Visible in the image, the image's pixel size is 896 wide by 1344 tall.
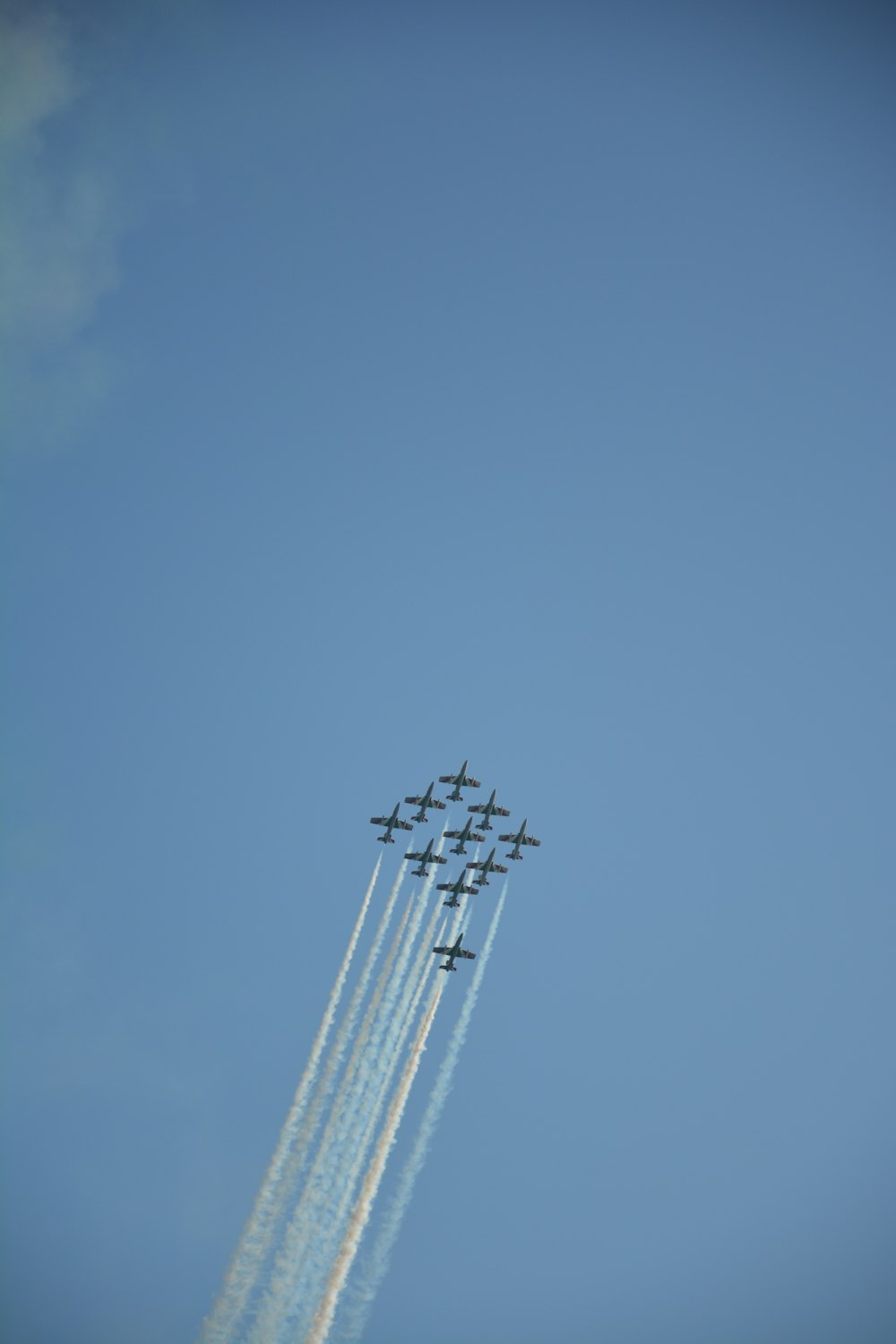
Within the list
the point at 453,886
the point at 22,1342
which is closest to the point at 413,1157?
the point at 453,886

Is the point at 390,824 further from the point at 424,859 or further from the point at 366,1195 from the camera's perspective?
the point at 366,1195

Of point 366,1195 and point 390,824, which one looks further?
point 390,824

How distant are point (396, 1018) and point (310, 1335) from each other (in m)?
28.0

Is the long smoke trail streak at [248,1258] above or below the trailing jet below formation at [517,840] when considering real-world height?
below

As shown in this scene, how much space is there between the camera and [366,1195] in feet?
315

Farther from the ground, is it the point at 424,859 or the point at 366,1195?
the point at 424,859

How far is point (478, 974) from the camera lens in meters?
117

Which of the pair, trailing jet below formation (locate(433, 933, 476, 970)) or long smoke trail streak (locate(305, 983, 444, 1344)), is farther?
trailing jet below formation (locate(433, 933, 476, 970))

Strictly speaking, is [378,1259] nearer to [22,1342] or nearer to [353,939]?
[353,939]

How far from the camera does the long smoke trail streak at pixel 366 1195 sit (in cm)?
8988

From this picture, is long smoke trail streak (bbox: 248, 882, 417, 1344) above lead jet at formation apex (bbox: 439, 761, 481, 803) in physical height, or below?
below

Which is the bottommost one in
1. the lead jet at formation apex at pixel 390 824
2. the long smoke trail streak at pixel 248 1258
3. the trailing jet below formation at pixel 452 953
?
the long smoke trail streak at pixel 248 1258

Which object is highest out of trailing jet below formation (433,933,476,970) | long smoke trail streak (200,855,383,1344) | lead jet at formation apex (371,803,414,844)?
lead jet at formation apex (371,803,414,844)

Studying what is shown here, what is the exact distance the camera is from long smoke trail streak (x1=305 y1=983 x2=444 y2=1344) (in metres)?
89.9
